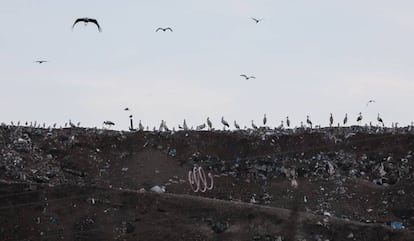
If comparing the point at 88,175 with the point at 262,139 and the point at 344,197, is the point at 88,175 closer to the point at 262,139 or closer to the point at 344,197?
the point at 262,139

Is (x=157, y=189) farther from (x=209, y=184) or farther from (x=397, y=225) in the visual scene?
(x=397, y=225)

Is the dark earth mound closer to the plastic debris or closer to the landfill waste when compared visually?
the plastic debris

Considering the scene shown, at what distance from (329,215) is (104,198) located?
7330 millimetres

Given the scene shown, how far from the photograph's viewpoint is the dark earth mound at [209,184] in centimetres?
2555

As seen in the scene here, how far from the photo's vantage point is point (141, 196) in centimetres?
2714

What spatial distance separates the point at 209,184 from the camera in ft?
105

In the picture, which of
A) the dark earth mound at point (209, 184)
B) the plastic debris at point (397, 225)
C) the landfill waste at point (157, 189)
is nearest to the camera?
the dark earth mound at point (209, 184)

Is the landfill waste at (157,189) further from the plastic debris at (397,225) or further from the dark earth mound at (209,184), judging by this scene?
the plastic debris at (397,225)

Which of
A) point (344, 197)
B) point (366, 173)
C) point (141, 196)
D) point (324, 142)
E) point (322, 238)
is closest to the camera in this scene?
point (322, 238)

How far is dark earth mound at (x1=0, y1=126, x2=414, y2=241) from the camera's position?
25547 millimetres

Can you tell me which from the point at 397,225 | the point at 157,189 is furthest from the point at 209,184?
the point at 397,225

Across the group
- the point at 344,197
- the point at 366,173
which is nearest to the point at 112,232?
the point at 344,197

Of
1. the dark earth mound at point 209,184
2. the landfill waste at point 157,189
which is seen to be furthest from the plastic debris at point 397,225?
the landfill waste at point 157,189

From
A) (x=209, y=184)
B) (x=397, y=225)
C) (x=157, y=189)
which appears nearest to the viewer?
(x=397, y=225)
